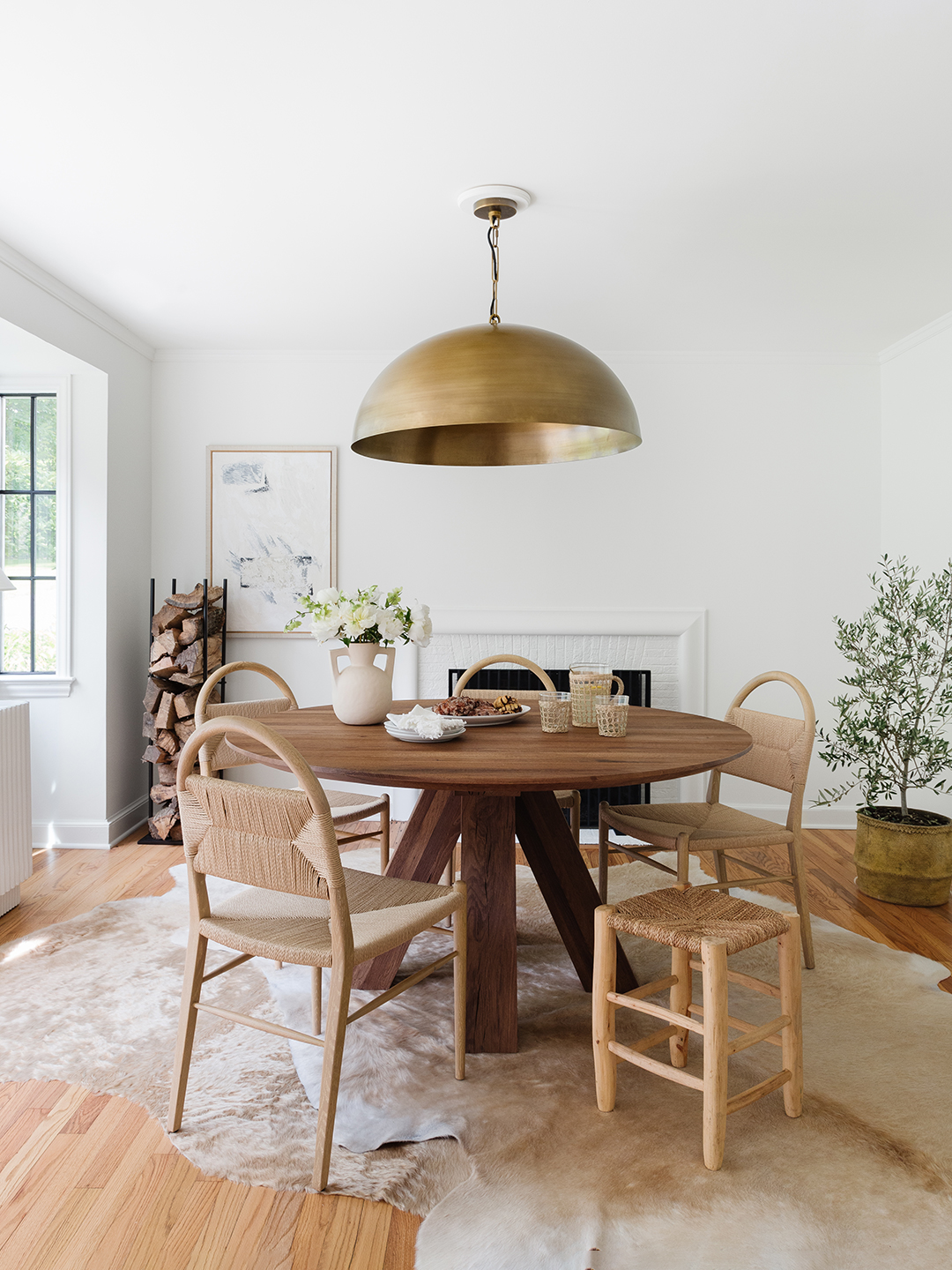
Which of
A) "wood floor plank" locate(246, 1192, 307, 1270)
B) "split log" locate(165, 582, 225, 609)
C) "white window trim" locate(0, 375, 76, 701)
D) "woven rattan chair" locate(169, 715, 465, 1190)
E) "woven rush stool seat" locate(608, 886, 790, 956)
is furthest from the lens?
"split log" locate(165, 582, 225, 609)

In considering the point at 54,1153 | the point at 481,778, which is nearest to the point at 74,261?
the point at 481,778

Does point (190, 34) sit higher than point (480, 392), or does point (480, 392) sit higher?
point (190, 34)

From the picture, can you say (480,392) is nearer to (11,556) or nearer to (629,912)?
(629,912)

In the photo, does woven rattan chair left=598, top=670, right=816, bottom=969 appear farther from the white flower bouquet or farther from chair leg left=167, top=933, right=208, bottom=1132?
chair leg left=167, top=933, right=208, bottom=1132

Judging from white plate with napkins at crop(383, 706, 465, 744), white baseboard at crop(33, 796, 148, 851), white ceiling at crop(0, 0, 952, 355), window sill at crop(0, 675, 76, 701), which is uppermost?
white ceiling at crop(0, 0, 952, 355)

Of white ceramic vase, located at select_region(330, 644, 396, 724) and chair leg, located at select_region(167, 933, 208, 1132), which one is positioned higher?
white ceramic vase, located at select_region(330, 644, 396, 724)

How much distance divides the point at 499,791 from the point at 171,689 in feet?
9.15

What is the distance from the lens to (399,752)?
83.7 inches

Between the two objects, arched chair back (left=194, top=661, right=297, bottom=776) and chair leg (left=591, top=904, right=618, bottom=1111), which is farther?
arched chair back (left=194, top=661, right=297, bottom=776)

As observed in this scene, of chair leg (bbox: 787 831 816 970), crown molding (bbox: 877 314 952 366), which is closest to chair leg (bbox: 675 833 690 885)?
chair leg (bbox: 787 831 816 970)

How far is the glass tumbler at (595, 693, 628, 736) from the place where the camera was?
240 centimetres

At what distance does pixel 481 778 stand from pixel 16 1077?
141cm

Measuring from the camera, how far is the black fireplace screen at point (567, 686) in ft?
14.7

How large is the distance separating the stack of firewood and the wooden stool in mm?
2742
